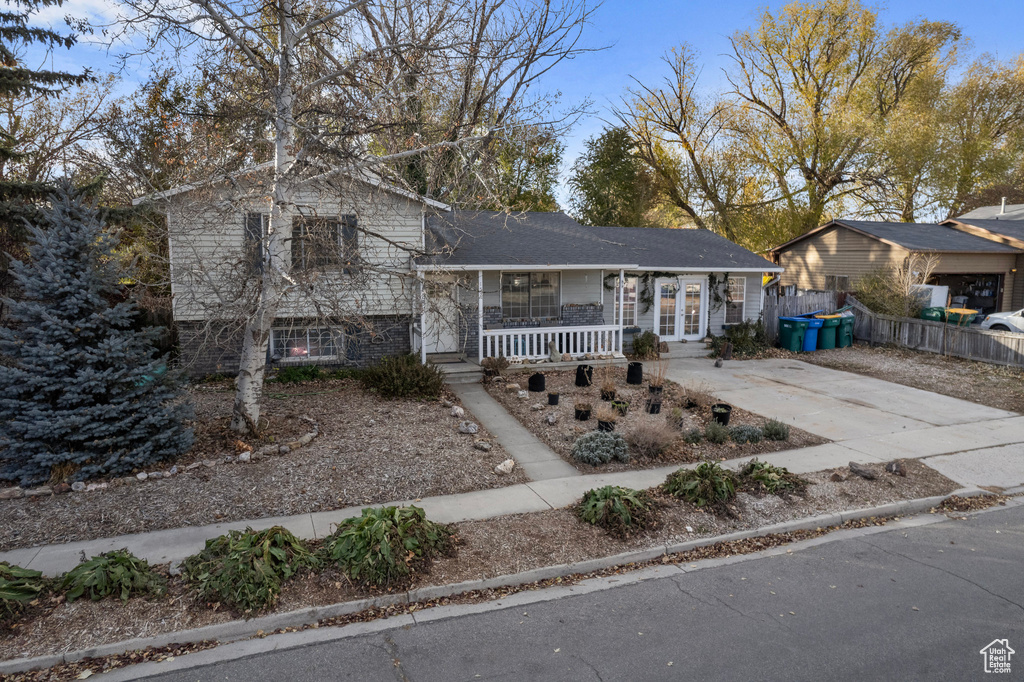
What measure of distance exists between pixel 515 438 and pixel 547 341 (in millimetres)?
6256

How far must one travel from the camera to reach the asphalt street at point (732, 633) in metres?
4.19

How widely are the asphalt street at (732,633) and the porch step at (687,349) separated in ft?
38.1

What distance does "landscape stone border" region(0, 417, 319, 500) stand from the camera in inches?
277

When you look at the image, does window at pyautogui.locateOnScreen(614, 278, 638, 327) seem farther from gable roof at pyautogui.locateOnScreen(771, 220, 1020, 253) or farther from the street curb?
the street curb

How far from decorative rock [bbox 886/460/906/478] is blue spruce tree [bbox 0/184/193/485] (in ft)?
31.6

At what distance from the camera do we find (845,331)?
18953mm

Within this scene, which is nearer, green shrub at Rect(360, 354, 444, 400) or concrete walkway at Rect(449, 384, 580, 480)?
concrete walkway at Rect(449, 384, 580, 480)

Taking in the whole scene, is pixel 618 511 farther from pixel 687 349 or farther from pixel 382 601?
pixel 687 349

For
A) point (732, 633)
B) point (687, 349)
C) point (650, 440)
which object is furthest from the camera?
point (687, 349)

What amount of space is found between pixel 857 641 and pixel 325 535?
4.83 meters

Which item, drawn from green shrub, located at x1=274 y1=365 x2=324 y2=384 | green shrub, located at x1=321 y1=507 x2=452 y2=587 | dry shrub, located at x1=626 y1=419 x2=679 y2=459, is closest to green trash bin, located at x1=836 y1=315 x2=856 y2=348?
dry shrub, located at x1=626 y1=419 x2=679 y2=459

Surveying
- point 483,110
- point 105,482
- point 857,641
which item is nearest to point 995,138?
point 483,110
